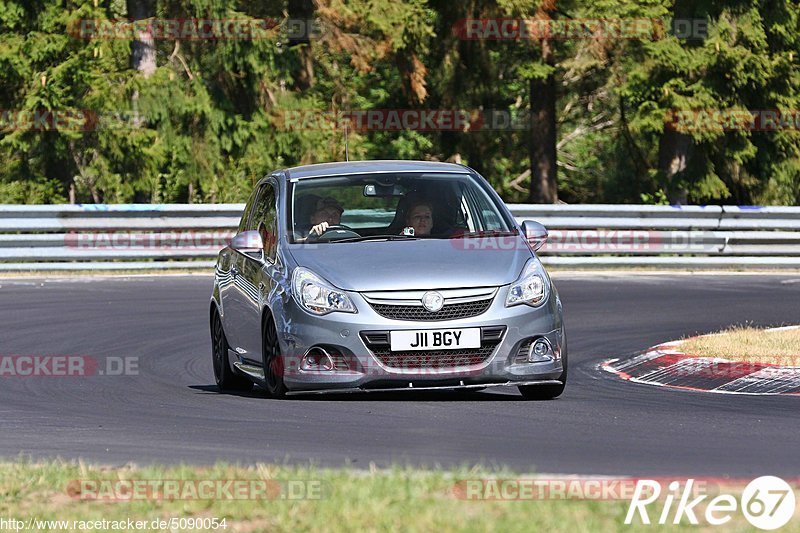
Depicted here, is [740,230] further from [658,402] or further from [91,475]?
[91,475]

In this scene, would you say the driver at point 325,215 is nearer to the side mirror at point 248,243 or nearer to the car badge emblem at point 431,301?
the side mirror at point 248,243

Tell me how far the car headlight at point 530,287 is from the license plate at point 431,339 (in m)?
0.39

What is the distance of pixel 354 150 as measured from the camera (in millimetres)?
33594

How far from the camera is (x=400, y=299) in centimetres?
990

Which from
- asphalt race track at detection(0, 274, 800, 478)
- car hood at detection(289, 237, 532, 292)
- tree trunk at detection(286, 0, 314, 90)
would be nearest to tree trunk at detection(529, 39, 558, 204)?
tree trunk at detection(286, 0, 314, 90)

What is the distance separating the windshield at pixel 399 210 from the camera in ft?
36.3

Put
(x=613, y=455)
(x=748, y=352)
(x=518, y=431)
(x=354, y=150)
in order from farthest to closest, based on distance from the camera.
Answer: (x=354, y=150)
(x=748, y=352)
(x=518, y=431)
(x=613, y=455)

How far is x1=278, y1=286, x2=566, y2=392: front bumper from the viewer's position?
9.93 metres

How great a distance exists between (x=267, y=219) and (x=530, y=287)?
237 cm

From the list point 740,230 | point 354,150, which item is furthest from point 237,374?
point 354,150

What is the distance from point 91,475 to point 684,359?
22.6 ft

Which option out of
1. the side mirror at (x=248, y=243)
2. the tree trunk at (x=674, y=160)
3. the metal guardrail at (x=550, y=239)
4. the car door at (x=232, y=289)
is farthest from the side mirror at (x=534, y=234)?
the tree trunk at (x=674, y=160)

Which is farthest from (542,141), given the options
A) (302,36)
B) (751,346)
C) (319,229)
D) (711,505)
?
(711,505)

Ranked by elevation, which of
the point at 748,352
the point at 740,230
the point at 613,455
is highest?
the point at 613,455
